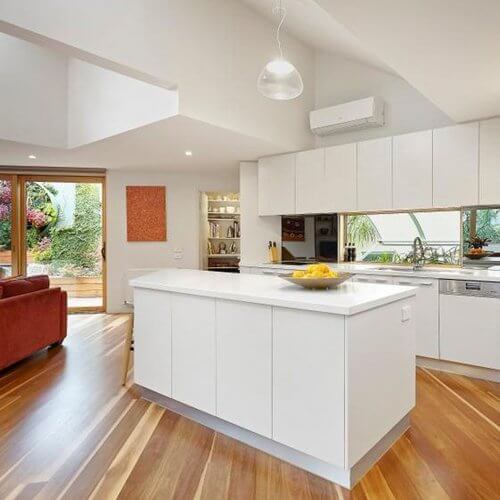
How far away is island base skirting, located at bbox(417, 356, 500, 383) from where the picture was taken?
3219 mm

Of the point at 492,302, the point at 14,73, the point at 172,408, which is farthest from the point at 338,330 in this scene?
the point at 14,73

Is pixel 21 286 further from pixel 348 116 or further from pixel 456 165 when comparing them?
pixel 456 165

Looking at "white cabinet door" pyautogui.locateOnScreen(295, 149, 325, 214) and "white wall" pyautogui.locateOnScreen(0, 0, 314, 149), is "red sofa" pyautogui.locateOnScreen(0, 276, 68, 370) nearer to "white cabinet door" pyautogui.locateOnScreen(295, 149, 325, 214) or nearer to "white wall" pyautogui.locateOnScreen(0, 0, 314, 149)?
"white wall" pyautogui.locateOnScreen(0, 0, 314, 149)

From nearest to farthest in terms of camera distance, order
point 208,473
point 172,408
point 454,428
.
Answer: point 208,473, point 454,428, point 172,408

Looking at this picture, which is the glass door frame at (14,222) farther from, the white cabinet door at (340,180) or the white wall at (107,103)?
the white cabinet door at (340,180)

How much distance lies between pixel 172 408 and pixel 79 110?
3.62 m

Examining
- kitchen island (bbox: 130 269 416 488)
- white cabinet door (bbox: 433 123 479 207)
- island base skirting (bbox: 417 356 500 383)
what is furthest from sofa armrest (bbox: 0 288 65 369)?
white cabinet door (bbox: 433 123 479 207)

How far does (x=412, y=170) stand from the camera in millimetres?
3836

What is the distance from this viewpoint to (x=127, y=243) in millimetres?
6301

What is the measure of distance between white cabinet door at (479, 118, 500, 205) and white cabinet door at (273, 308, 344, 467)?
2.49 meters

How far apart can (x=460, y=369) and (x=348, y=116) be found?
9.27 feet

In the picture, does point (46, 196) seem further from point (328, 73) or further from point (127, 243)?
point (328, 73)

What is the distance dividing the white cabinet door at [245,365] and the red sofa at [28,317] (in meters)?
2.34

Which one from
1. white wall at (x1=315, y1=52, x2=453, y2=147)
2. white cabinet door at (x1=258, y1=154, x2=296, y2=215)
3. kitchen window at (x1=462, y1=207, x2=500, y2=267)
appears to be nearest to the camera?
kitchen window at (x1=462, y1=207, x2=500, y2=267)
